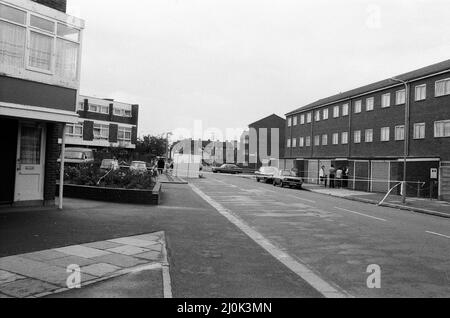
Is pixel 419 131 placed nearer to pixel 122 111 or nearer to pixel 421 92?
pixel 421 92

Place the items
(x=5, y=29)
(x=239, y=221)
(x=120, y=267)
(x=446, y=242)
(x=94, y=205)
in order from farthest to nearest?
(x=94, y=205)
(x=239, y=221)
(x=5, y=29)
(x=446, y=242)
(x=120, y=267)

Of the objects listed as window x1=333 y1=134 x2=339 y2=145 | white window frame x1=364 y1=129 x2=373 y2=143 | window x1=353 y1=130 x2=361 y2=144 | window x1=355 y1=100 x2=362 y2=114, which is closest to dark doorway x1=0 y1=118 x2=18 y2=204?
white window frame x1=364 y1=129 x2=373 y2=143

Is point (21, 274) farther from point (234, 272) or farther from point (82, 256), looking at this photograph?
point (234, 272)

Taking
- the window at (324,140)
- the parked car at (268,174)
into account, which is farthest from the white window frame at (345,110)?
the parked car at (268,174)

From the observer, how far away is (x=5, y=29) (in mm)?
11953

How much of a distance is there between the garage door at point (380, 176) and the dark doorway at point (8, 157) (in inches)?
1096

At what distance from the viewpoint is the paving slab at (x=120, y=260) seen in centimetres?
738

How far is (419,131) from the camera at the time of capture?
3322 cm

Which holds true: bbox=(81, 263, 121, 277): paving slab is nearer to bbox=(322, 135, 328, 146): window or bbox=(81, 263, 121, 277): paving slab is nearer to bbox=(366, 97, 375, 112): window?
bbox=(366, 97, 375, 112): window

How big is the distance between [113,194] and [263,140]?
72.3 meters

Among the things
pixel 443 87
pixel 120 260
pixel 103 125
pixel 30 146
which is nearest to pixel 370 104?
pixel 443 87

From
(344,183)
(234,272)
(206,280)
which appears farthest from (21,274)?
(344,183)
